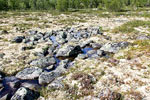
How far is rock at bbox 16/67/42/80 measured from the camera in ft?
44.5

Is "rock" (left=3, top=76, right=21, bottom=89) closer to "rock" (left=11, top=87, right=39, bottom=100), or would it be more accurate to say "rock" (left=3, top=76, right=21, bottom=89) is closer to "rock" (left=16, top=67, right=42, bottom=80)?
"rock" (left=16, top=67, right=42, bottom=80)

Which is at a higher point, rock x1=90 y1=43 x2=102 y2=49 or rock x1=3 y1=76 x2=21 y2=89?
rock x1=90 y1=43 x2=102 y2=49

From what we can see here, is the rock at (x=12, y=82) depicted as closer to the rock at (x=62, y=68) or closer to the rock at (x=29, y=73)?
the rock at (x=29, y=73)

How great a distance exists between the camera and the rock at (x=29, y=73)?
13.6 m

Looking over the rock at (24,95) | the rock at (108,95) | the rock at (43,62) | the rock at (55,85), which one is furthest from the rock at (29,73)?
the rock at (108,95)

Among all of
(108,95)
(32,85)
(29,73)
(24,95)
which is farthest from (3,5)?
(108,95)

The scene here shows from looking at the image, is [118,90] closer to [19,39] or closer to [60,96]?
[60,96]

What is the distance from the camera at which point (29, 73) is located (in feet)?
45.9

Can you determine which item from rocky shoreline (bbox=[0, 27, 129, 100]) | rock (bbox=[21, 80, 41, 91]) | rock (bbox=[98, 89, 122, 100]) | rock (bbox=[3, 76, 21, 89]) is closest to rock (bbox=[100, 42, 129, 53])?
rocky shoreline (bbox=[0, 27, 129, 100])

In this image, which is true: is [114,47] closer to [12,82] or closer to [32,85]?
[32,85]

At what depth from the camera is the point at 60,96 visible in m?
10.7

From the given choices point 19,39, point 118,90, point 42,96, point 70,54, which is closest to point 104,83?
point 118,90

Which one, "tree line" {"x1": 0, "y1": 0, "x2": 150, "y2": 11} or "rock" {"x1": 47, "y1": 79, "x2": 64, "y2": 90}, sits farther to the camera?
"tree line" {"x1": 0, "y1": 0, "x2": 150, "y2": 11}

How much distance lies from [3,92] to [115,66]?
1218 centimetres
